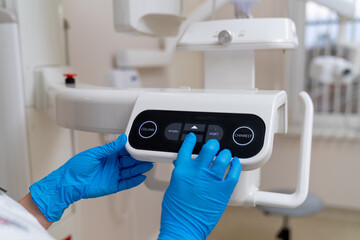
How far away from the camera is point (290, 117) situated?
9.25ft

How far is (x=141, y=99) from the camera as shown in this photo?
75 centimetres

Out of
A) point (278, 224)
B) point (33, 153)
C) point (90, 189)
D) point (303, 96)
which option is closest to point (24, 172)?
point (33, 153)

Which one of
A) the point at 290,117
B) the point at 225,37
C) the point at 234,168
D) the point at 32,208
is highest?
the point at 225,37

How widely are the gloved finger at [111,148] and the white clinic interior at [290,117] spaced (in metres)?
0.76

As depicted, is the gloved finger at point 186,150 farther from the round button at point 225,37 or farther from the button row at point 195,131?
the round button at point 225,37

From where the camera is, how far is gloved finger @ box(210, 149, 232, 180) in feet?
2.02

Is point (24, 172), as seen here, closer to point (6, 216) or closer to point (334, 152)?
point (6, 216)

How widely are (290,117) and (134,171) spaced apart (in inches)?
85.9

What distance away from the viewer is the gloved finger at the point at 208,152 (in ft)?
2.04

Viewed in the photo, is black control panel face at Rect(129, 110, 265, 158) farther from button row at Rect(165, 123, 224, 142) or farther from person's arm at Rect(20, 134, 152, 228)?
person's arm at Rect(20, 134, 152, 228)

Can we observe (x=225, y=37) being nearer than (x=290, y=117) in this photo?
Yes

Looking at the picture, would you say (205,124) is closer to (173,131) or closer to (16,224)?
(173,131)

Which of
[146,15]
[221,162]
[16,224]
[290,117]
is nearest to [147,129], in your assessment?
[221,162]

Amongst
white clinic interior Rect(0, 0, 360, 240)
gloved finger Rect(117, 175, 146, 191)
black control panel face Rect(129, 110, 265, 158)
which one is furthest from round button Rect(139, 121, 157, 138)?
white clinic interior Rect(0, 0, 360, 240)
